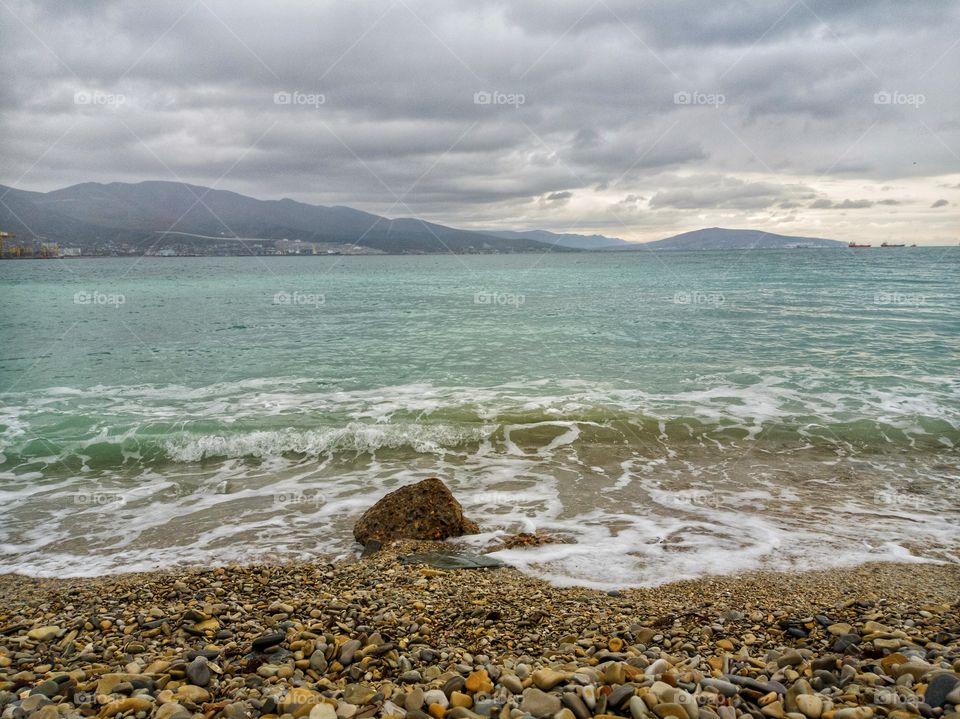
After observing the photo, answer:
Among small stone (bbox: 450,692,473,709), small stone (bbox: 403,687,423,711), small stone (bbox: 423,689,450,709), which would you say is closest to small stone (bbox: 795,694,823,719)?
small stone (bbox: 450,692,473,709)

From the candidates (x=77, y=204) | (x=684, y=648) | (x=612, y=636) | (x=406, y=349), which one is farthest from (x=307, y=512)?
(x=77, y=204)

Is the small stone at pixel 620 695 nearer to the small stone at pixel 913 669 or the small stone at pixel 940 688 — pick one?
the small stone at pixel 940 688

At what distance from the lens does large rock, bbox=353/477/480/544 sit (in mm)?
7312

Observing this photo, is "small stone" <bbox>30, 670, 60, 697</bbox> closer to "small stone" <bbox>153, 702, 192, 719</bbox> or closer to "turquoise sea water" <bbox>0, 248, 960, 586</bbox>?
"small stone" <bbox>153, 702, 192, 719</bbox>

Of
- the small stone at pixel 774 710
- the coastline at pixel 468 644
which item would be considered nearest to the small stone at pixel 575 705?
the coastline at pixel 468 644

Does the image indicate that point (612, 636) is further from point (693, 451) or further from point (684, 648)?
point (693, 451)

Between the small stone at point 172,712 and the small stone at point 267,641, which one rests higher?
the small stone at point 172,712

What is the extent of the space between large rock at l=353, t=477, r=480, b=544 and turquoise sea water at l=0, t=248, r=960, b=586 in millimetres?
357

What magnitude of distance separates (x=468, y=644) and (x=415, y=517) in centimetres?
289

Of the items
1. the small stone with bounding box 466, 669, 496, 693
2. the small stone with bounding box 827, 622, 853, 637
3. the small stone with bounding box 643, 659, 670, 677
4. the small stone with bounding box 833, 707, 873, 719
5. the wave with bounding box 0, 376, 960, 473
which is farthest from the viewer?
the wave with bounding box 0, 376, 960, 473

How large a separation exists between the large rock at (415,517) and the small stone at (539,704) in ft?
12.7

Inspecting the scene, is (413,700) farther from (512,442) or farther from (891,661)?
(512,442)

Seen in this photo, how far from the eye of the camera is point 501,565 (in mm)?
6520

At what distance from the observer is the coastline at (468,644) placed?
11.7 ft
